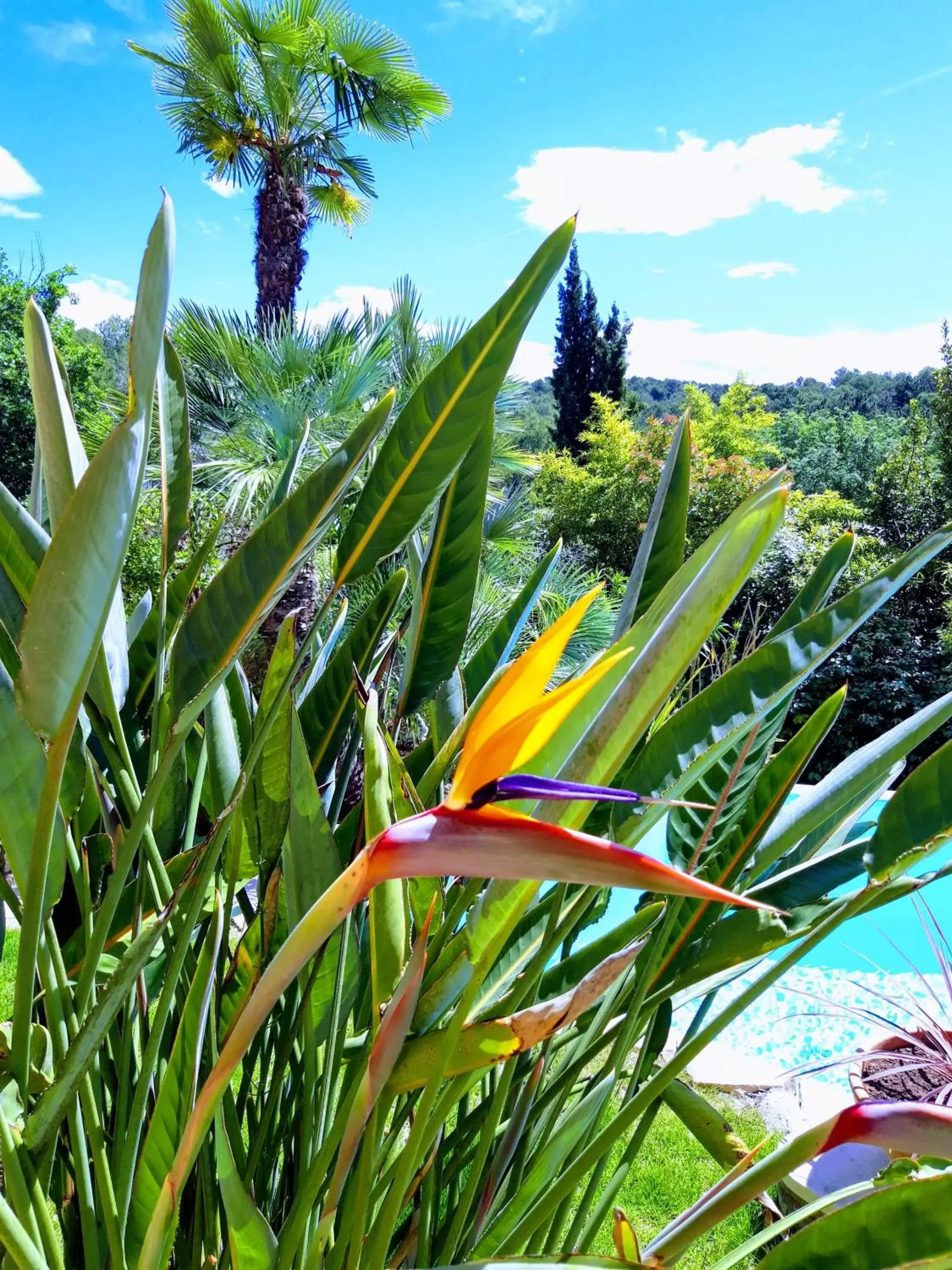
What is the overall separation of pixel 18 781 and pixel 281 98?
24.3ft

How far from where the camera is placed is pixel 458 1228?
0.50 m

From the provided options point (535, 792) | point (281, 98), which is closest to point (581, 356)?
point (281, 98)

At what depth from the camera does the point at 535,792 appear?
20cm

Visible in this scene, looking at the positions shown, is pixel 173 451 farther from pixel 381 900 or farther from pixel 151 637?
pixel 381 900

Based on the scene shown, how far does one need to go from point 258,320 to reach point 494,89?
36.5 meters

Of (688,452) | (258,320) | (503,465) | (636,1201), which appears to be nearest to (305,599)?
(503,465)

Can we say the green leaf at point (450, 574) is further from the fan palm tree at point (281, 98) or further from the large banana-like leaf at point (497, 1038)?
the fan palm tree at point (281, 98)

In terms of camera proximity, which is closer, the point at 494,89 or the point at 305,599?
the point at 305,599

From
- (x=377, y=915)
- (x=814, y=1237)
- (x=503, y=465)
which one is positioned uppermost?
(x=503, y=465)

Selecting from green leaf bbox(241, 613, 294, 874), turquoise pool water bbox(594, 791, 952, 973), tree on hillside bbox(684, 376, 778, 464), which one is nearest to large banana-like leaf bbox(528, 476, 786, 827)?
green leaf bbox(241, 613, 294, 874)

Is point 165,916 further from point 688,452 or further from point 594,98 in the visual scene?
point 594,98

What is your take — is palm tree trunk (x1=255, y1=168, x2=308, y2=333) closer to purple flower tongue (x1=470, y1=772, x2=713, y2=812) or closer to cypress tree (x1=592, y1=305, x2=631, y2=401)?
purple flower tongue (x1=470, y1=772, x2=713, y2=812)

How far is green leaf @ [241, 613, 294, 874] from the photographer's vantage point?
484 millimetres

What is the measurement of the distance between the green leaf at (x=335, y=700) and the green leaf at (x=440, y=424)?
0.15 metres
